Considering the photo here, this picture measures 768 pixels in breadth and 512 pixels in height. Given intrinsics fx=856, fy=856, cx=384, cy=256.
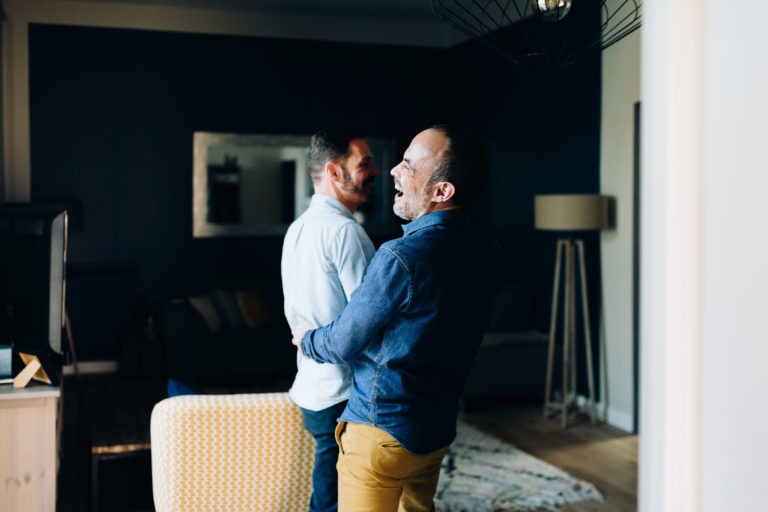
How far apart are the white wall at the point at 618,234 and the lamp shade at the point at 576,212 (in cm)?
16

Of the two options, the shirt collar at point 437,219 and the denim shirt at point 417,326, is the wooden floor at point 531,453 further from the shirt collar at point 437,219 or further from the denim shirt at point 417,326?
the shirt collar at point 437,219

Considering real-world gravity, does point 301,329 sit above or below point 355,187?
below

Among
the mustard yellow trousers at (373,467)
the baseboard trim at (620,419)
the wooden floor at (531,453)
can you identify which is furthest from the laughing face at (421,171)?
the baseboard trim at (620,419)

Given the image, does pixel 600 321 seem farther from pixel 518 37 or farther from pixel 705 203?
pixel 705 203

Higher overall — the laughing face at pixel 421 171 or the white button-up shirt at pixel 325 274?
the laughing face at pixel 421 171

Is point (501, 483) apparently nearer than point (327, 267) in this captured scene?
No

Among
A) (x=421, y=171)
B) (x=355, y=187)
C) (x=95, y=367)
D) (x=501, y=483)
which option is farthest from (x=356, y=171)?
(x=95, y=367)

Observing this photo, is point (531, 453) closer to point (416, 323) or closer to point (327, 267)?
point (327, 267)

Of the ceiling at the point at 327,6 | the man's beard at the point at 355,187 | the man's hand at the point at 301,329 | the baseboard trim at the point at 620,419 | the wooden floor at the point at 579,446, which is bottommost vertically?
the wooden floor at the point at 579,446

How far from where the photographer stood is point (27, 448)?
101 inches

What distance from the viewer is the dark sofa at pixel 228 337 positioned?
631 cm

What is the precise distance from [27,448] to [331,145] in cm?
130

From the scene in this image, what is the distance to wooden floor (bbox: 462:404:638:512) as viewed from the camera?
13.3 ft

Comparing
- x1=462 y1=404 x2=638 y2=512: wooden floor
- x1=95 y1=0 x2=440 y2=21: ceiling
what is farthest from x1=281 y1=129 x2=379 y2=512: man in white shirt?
x1=95 y1=0 x2=440 y2=21: ceiling
